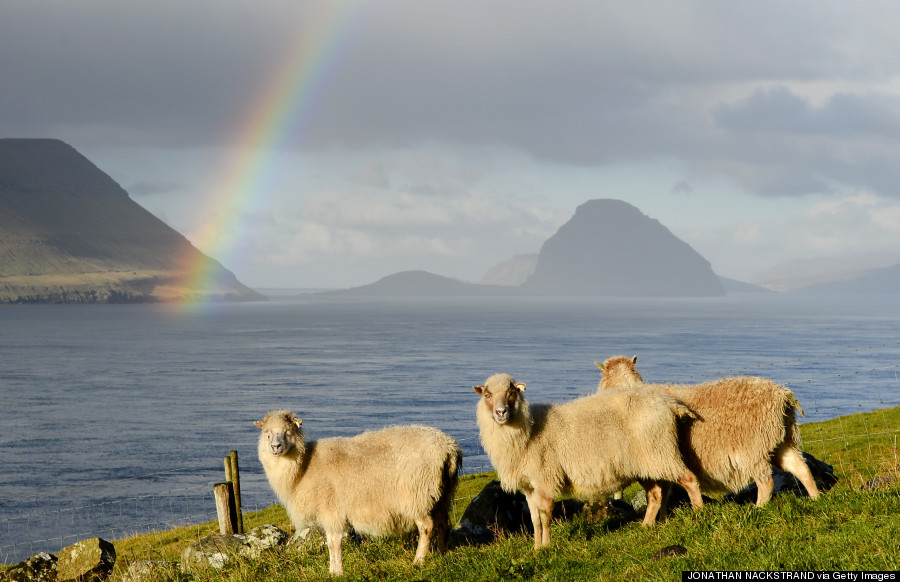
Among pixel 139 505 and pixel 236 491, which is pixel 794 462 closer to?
pixel 236 491

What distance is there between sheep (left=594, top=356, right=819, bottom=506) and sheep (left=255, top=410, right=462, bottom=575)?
362cm

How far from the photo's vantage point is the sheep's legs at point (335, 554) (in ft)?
35.0

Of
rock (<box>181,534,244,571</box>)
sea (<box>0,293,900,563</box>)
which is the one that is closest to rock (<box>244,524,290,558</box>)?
rock (<box>181,534,244,571</box>)

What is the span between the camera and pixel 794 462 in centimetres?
1155

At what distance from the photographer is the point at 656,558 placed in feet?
28.2

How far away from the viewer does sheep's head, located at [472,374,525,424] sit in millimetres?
11336

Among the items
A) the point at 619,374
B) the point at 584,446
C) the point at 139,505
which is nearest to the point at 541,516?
the point at 584,446

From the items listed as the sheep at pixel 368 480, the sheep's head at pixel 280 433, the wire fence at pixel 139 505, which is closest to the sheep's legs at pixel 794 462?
the sheep at pixel 368 480

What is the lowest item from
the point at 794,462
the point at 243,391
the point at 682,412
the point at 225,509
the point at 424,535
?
the point at 243,391

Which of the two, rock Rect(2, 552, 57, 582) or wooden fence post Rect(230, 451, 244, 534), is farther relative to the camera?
wooden fence post Rect(230, 451, 244, 534)

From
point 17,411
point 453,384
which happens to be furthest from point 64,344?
point 453,384

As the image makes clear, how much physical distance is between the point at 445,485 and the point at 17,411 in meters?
89.3

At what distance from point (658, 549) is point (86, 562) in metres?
9.57

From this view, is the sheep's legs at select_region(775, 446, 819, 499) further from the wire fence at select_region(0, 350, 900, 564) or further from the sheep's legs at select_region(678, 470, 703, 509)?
the wire fence at select_region(0, 350, 900, 564)
